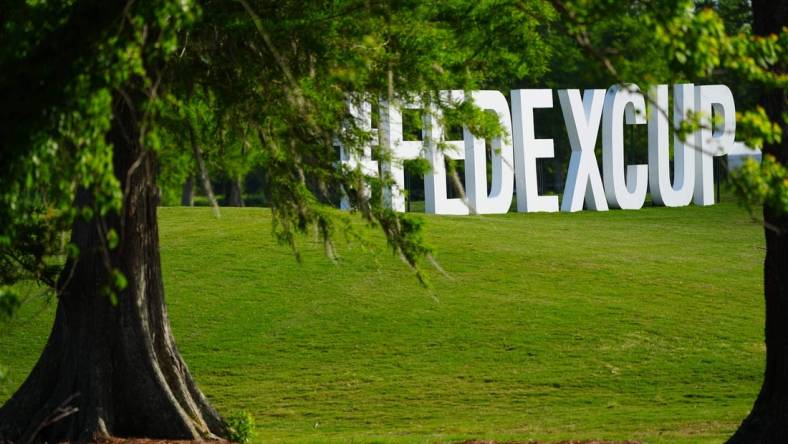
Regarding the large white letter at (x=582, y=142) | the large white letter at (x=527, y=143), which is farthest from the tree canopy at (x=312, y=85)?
the large white letter at (x=582, y=142)

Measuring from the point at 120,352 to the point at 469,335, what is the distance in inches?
354

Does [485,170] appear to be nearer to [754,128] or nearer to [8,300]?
[754,128]

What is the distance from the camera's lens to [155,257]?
13391 mm

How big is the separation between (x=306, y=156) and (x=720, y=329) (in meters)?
Answer: 11.4

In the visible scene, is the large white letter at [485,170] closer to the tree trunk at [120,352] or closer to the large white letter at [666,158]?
the large white letter at [666,158]

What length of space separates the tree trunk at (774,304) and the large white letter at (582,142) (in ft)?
65.1

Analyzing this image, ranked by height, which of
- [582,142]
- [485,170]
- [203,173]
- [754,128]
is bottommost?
[485,170]

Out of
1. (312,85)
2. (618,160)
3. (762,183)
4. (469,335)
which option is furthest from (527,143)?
(762,183)

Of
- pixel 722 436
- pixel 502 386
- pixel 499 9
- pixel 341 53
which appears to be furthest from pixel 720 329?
pixel 341 53

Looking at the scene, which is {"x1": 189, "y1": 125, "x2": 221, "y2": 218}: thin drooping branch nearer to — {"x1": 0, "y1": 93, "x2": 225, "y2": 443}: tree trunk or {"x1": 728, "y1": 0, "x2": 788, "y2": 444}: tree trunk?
{"x1": 0, "y1": 93, "x2": 225, "y2": 443}: tree trunk

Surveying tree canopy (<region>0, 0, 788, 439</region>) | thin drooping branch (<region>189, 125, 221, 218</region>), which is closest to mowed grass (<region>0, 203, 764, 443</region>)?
tree canopy (<region>0, 0, 788, 439</region>)

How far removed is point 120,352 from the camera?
13.2 meters

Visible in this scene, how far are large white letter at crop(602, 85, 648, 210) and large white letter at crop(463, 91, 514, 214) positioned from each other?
305 centimetres

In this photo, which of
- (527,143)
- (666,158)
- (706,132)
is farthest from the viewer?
(666,158)
